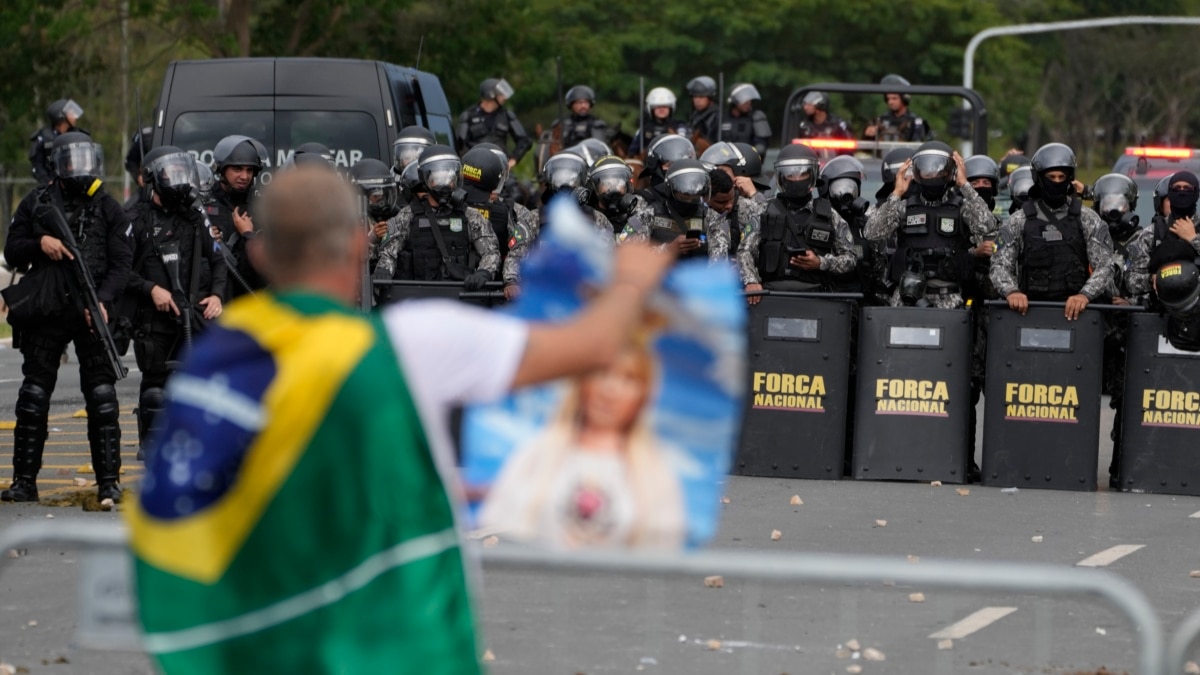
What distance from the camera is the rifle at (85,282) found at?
10664 millimetres

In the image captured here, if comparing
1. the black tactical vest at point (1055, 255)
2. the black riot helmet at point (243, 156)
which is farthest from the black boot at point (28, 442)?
the black tactical vest at point (1055, 255)

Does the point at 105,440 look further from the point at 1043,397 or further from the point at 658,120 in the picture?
the point at 658,120

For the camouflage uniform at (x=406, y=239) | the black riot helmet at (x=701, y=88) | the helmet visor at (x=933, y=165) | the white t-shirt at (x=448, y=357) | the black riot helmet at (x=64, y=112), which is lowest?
the camouflage uniform at (x=406, y=239)

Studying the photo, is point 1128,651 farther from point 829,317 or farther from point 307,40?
point 307,40

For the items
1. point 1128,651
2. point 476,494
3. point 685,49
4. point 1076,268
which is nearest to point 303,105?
point 1076,268

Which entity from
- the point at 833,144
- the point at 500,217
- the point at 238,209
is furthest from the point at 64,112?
the point at 238,209

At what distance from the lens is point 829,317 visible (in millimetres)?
12266

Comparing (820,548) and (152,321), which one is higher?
(152,321)

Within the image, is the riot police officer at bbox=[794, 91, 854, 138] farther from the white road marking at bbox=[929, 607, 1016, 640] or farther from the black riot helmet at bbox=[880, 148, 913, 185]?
the white road marking at bbox=[929, 607, 1016, 640]

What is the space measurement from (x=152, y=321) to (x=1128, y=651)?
674 centimetres

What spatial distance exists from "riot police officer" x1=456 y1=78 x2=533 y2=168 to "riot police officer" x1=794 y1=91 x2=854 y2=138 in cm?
287

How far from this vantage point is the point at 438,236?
13.1 m

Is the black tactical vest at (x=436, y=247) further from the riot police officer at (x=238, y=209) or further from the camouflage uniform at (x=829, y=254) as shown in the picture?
the camouflage uniform at (x=829, y=254)

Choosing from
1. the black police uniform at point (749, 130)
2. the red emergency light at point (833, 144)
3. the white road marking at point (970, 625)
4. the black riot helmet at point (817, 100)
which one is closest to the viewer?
the white road marking at point (970, 625)
